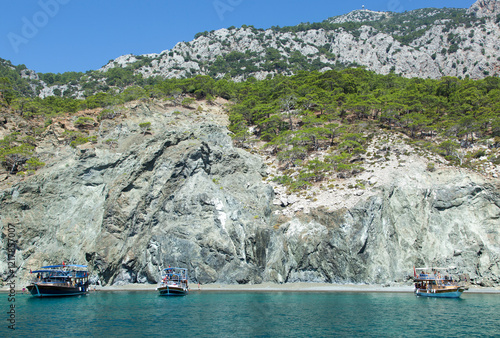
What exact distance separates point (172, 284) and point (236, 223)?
47.4 feet

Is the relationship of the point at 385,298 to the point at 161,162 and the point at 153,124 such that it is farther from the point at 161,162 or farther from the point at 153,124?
the point at 153,124

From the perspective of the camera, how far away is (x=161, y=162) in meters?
65.2

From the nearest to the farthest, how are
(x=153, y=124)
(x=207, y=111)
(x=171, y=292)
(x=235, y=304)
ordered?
(x=235, y=304)
(x=171, y=292)
(x=153, y=124)
(x=207, y=111)

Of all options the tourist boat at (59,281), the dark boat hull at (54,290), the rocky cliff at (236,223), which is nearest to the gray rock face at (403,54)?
the rocky cliff at (236,223)

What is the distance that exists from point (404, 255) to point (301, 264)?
1686cm

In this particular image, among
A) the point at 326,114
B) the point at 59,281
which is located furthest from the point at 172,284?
the point at 326,114

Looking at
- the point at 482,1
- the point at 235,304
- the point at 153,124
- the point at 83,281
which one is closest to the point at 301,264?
the point at 235,304

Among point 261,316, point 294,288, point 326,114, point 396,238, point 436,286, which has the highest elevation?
point 326,114

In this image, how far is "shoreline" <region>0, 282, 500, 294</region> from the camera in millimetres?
49844

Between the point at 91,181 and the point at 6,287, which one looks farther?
the point at 91,181

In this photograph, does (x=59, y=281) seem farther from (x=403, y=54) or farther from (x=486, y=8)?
(x=486, y=8)

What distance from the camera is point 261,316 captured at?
33.8m

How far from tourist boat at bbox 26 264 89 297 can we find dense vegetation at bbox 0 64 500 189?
2617cm

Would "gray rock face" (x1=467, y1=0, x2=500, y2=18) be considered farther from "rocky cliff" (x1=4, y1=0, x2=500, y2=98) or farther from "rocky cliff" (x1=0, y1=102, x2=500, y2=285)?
"rocky cliff" (x1=0, y1=102, x2=500, y2=285)
